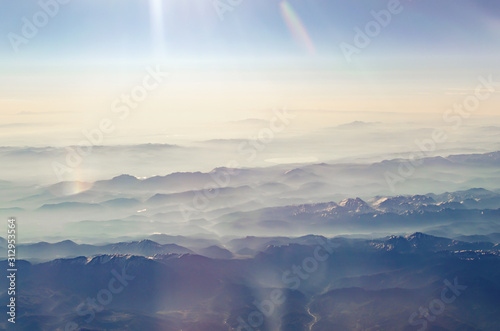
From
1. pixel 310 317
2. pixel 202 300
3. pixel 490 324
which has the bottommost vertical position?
pixel 490 324

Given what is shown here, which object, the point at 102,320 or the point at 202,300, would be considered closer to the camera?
the point at 102,320

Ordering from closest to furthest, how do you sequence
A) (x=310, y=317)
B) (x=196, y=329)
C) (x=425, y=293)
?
(x=196, y=329), (x=310, y=317), (x=425, y=293)

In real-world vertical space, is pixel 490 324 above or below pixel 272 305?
below

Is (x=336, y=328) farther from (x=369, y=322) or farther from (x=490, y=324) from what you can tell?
(x=490, y=324)

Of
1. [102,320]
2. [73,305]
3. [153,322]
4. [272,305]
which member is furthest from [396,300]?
[73,305]

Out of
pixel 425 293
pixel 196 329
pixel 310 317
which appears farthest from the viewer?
pixel 425 293

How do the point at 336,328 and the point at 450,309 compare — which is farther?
the point at 450,309

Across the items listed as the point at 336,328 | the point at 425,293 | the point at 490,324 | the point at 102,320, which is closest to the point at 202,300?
the point at 102,320

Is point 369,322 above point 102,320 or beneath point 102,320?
beneath

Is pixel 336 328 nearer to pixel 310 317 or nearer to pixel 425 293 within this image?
pixel 310 317
